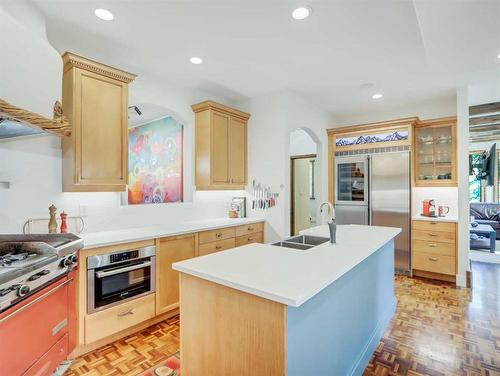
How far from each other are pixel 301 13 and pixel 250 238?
8.74 ft

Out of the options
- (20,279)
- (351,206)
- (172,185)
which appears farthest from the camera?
(351,206)

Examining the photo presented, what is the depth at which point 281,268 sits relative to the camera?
5.11ft

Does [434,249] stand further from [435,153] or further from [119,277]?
[119,277]

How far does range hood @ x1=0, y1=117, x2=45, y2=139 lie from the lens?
1786 mm

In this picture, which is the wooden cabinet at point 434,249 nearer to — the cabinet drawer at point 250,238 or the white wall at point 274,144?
the white wall at point 274,144

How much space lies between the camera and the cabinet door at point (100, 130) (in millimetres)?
2441

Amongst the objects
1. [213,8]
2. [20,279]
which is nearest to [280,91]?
[213,8]

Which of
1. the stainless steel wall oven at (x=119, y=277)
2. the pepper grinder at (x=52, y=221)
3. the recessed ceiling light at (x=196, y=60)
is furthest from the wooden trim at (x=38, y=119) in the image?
the recessed ceiling light at (x=196, y=60)

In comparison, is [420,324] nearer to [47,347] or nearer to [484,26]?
[484,26]

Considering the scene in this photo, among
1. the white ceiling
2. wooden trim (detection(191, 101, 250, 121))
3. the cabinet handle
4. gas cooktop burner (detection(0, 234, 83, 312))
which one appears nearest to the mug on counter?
the white ceiling

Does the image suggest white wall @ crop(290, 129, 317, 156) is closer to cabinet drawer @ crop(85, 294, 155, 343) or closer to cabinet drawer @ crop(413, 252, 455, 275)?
cabinet drawer @ crop(413, 252, 455, 275)

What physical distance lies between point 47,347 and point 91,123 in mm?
1760

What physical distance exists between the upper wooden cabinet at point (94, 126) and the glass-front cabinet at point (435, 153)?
13.7 feet

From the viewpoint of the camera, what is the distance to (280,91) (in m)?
3.93
